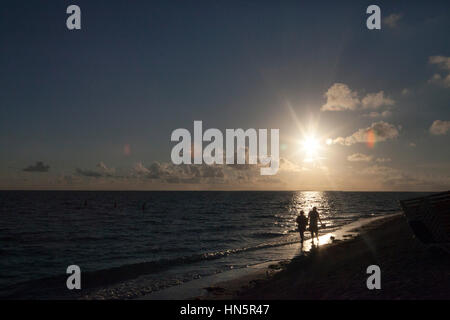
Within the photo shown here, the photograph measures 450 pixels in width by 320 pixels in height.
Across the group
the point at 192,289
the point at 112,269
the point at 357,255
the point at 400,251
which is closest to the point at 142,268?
the point at 112,269

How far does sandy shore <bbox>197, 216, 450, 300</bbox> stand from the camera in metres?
9.16

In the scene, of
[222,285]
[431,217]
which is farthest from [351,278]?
[222,285]

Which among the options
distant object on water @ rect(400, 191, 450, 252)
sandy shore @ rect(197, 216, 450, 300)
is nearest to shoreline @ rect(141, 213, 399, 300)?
sandy shore @ rect(197, 216, 450, 300)

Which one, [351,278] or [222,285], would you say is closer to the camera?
[351,278]

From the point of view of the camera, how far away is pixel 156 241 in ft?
98.7

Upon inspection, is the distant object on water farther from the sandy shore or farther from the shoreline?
the shoreline

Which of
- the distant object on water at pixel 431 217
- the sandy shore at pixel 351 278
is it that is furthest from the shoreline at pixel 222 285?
the distant object on water at pixel 431 217

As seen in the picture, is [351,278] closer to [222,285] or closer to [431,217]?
[431,217]

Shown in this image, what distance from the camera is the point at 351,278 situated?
37.2ft

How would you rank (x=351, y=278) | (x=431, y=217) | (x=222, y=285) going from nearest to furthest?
(x=351, y=278) < (x=431, y=217) < (x=222, y=285)

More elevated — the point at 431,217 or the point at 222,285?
the point at 431,217

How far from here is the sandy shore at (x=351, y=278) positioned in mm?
9161
